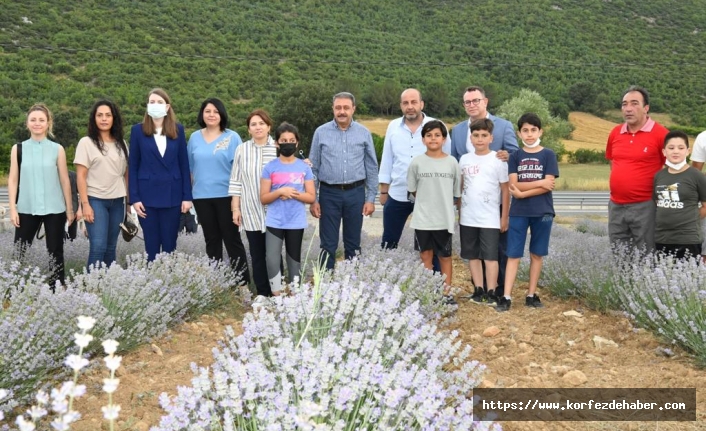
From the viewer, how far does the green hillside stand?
3416 centimetres

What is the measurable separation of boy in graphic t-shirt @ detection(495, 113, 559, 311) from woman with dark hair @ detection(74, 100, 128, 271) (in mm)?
3152

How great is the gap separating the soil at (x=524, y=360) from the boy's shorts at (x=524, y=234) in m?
0.47

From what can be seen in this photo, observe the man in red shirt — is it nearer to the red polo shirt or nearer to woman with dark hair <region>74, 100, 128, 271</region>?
the red polo shirt

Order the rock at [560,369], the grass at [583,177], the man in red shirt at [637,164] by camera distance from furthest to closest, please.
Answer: the grass at [583,177], the man in red shirt at [637,164], the rock at [560,369]

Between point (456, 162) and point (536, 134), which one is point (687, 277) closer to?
point (536, 134)

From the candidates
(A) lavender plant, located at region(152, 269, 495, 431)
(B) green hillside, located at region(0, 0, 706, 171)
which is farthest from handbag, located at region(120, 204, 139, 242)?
(B) green hillside, located at region(0, 0, 706, 171)

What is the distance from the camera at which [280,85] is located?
130ft

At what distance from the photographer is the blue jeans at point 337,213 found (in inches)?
221

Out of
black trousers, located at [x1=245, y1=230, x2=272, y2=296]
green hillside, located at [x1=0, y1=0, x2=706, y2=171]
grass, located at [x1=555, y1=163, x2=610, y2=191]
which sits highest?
green hillside, located at [x1=0, y1=0, x2=706, y2=171]

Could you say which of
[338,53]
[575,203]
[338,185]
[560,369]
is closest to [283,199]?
[338,185]

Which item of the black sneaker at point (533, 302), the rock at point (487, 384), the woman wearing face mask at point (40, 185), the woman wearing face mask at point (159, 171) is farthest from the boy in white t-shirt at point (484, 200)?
the woman wearing face mask at point (40, 185)

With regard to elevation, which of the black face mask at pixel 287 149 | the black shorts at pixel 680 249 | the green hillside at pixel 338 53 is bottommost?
the black shorts at pixel 680 249

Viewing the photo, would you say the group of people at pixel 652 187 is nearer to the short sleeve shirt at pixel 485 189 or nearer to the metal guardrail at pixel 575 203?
the short sleeve shirt at pixel 485 189

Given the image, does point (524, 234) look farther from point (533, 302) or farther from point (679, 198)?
point (679, 198)
